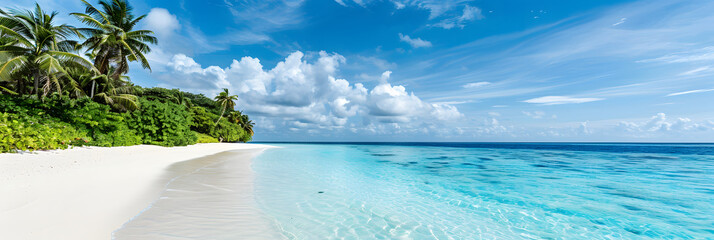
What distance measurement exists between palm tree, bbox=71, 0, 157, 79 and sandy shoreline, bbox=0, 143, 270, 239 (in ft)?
51.1

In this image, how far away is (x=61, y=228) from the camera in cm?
388

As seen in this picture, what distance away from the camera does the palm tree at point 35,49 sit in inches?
578

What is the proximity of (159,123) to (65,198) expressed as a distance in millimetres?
22817

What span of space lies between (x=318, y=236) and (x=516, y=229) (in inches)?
168

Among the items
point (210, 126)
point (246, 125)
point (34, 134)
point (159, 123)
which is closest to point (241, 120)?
point (246, 125)

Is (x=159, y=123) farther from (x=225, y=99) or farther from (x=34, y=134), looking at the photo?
(x=225, y=99)

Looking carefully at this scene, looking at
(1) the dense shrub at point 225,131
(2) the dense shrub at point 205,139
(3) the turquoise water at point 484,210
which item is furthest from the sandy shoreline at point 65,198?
(1) the dense shrub at point 225,131

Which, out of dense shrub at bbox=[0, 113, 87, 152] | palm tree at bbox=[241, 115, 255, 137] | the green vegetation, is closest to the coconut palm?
palm tree at bbox=[241, 115, 255, 137]

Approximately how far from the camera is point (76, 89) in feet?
64.0

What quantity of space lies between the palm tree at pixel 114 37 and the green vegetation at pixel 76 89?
60 mm

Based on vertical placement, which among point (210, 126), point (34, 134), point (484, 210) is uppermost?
point (210, 126)

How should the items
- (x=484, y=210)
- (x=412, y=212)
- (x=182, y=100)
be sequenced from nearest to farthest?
1. (x=412, y=212)
2. (x=484, y=210)
3. (x=182, y=100)

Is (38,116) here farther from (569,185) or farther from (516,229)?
(569,185)

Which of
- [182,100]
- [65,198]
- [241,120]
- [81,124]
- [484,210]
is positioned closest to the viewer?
[65,198]
